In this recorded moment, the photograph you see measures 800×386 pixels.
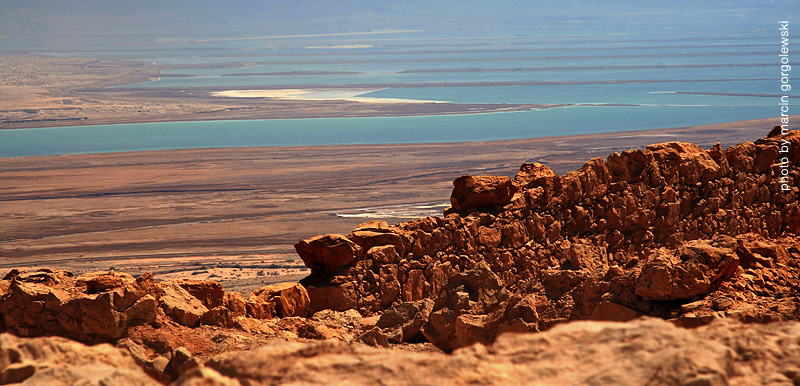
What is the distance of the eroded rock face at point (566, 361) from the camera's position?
3.09m

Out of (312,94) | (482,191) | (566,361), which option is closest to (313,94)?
(312,94)

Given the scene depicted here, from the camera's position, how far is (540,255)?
9609mm

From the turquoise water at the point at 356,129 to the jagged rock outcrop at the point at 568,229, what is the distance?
6787 centimetres

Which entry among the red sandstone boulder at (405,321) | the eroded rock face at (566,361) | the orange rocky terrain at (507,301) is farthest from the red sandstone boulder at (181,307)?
the eroded rock face at (566,361)

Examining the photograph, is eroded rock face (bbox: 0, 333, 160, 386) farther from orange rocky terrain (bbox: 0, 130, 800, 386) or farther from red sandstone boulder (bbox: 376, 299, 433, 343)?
red sandstone boulder (bbox: 376, 299, 433, 343)

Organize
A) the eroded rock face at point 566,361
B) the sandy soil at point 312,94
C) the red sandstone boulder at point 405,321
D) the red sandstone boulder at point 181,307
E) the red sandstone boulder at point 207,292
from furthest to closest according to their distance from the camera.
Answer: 1. the sandy soil at point 312,94
2. the red sandstone boulder at point 207,292
3. the red sandstone boulder at point 405,321
4. the red sandstone boulder at point 181,307
5. the eroded rock face at point 566,361

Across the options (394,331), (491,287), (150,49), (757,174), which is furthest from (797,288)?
(150,49)

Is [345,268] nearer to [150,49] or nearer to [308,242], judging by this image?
A: [308,242]

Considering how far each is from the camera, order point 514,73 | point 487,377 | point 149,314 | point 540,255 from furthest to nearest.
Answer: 1. point 514,73
2. point 540,255
3. point 149,314
4. point 487,377

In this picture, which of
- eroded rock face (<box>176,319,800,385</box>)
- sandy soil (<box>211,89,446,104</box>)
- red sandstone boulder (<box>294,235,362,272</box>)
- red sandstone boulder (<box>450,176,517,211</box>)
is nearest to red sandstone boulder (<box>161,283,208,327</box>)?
red sandstone boulder (<box>294,235,362,272</box>)

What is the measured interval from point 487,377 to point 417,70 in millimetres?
140542

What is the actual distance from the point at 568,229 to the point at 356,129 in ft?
251

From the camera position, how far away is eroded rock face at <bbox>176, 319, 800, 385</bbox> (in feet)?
10.1

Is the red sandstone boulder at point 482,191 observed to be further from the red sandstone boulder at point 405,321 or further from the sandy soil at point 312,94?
the sandy soil at point 312,94
